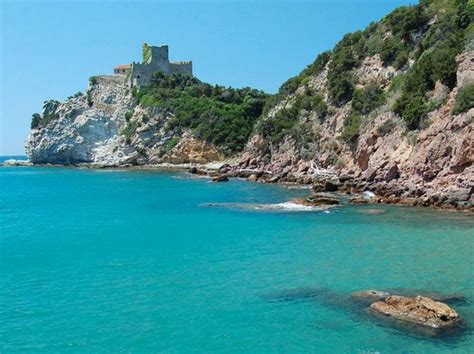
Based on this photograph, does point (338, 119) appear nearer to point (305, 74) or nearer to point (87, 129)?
point (305, 74)

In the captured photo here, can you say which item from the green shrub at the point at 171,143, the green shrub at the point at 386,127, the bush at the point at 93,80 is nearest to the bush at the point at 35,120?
the bush at the point at 93,80

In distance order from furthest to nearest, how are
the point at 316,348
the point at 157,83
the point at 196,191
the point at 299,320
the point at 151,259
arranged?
the point at 157,83 → the point at 196,191 → the point at 151,259 → the point at 299,320 → the point at 316,348

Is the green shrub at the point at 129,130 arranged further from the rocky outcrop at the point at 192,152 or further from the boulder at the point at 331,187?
the boulder at the point at 331,187

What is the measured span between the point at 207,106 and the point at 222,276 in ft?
234

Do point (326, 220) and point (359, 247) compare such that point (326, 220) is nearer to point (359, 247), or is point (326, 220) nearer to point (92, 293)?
point (359, 247)

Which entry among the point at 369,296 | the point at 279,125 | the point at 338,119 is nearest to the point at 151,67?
the point at 279,125

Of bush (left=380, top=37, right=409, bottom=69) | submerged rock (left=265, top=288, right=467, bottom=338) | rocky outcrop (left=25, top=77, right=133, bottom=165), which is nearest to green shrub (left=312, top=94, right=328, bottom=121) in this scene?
bush (left=380, top=37, right=409, bottom=69)

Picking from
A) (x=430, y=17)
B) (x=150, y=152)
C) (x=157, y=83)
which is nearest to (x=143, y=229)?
(x=430, y=17)

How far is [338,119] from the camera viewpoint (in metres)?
55.4

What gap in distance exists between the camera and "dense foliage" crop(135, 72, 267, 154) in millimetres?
80812

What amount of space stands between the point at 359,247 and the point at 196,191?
87.4 feet

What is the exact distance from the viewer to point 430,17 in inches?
2104

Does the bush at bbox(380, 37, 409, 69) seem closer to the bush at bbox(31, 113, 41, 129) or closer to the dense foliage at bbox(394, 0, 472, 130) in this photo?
the dense foliage at bbox(394, 0, 472, 130)

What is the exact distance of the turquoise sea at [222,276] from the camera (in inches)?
499
